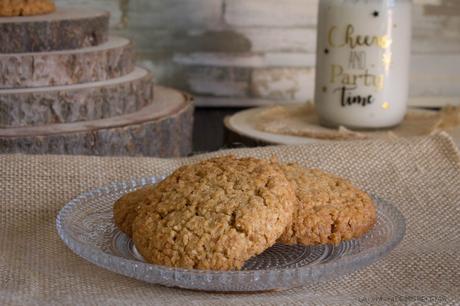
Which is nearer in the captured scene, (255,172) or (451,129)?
(255,172)

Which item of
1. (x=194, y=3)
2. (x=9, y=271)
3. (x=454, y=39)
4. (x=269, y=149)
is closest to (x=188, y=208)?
(x=9, y=271)

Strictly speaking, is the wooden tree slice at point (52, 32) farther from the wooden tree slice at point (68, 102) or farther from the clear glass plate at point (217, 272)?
the clear glass plate at point (217, 272)

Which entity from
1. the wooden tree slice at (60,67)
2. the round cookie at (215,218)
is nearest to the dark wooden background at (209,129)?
the wooden tree slice at (60,67)

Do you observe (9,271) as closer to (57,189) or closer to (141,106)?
(57,189)

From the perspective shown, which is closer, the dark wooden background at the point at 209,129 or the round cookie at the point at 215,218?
the round cookie at the point at 215,218

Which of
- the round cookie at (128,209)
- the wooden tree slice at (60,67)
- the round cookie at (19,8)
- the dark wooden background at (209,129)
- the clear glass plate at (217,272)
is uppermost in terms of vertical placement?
the round cookie at (19,8)

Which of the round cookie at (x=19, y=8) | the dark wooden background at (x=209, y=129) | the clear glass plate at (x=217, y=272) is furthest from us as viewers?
the dark wooden background at (x=209, y=129)
